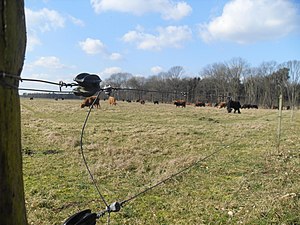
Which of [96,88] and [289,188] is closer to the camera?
[96,88]

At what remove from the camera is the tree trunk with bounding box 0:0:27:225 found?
3.97 feet

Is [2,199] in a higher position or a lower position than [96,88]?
lower

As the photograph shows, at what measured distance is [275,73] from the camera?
7950 cm

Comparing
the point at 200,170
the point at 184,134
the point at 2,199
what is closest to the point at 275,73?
the point at 184,134

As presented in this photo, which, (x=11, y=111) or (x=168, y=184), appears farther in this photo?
(x=168, y=184)

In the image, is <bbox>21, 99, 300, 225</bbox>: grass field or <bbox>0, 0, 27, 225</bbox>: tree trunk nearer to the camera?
<bbox>0, 0, 27, 225</bbox>: tree trunk

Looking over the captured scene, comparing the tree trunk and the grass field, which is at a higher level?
the tree trunk

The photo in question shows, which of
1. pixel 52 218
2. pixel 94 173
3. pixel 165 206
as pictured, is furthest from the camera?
pixel 94 173

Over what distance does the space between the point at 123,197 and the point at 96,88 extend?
3.17 meters

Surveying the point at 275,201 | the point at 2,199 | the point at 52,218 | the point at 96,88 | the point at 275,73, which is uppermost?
the point at 275,73

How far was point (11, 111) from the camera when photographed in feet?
4.16

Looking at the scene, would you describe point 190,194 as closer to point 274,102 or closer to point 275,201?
point 275,201

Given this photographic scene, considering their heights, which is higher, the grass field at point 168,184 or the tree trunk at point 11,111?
the tree trunk at point 11,111

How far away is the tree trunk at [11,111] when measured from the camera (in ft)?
3.97
